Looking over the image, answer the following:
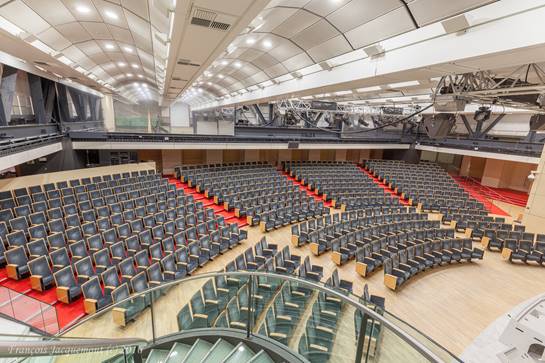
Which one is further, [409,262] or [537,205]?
[537,205]

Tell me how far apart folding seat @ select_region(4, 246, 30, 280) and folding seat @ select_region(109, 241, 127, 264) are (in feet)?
4.21

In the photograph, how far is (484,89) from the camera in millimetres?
4105

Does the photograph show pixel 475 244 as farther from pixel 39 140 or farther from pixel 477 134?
pixel 39 140

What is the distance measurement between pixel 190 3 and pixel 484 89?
14.2 feet

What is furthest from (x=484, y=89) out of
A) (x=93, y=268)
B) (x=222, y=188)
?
(x=222, y=188)

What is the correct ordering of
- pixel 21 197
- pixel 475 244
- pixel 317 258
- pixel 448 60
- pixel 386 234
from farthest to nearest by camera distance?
1. pixel 475 244
2. pixel 386 234
3. pixel 317 258
4. pixel 21 197
5. pixel 448 60

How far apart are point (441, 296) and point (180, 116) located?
20.5m

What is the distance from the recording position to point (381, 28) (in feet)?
11.7

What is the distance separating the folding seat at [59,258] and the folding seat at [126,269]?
2.97 feet

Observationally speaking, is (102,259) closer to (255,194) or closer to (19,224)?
(19,224)

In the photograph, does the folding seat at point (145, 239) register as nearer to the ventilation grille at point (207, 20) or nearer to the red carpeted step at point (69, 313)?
the red carpeted step at point (69, 313)

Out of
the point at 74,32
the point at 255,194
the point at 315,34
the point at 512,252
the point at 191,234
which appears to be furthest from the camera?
the point at 255,194

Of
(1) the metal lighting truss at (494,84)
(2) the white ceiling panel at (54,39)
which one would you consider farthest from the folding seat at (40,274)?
(1) the metal lighting truss at (494,84)

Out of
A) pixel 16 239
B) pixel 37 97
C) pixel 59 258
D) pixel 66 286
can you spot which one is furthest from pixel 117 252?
pixel 37 97
